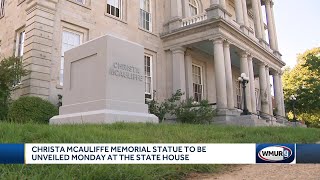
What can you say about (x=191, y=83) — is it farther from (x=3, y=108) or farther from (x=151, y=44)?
(x=3, y=108)

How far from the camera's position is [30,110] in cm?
1316

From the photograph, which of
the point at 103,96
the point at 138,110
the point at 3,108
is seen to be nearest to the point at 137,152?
the point at 103,96

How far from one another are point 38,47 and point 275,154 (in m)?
13.9

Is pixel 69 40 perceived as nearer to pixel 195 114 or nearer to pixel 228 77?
pixel 195 114

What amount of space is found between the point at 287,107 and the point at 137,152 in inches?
1397

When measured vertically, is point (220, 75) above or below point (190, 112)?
above

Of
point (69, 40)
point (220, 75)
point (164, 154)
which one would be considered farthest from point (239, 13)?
point (164, 154)

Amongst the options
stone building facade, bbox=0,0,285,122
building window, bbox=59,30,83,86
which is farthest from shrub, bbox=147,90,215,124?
building window, bbox=59,30,83,86

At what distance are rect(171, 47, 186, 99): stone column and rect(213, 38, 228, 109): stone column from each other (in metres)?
2.46

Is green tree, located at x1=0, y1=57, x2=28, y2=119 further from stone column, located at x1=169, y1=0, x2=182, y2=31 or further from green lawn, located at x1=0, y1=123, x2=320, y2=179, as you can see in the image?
stone column, located at x1=169, y1=0, x2=182, y2=31

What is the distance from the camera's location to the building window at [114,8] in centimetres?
2005

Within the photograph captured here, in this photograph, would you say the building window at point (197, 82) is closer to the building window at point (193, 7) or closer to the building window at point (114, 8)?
the building window at point (193, 7)

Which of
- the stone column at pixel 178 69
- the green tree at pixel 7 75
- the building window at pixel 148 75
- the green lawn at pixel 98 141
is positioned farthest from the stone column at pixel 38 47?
the stone column at pixel 178 69

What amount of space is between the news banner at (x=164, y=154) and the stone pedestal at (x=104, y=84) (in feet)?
18.7
